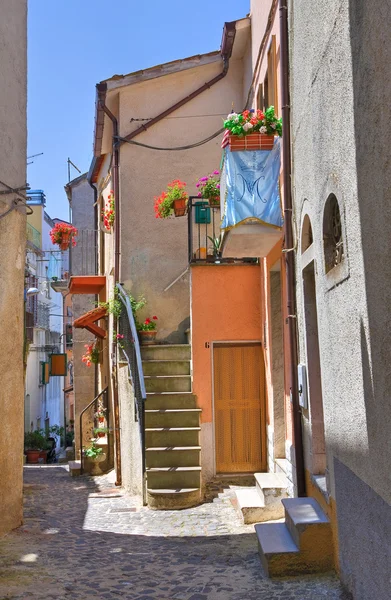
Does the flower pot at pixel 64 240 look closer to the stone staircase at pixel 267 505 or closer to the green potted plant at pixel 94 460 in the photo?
the green potted plant at pixel 94 460

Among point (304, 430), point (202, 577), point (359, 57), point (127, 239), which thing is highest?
point (127, 239)

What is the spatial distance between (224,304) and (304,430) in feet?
13.2

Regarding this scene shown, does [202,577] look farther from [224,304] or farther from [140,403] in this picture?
[224,304]

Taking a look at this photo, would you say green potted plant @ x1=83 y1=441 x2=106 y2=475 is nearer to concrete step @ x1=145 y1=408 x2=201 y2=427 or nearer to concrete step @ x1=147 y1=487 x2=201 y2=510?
concrete step @ x1=145 y1=408 x2=201 y2=427

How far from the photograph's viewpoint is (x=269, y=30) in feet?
29.7

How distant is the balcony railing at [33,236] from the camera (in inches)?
1265

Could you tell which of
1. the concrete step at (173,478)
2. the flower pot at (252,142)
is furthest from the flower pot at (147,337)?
the flower pot at (252,142)

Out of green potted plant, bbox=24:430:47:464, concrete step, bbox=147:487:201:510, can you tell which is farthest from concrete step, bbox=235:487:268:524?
green potted plant, bbox=24:430:47:464

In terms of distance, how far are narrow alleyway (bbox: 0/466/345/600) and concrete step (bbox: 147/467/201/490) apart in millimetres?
380

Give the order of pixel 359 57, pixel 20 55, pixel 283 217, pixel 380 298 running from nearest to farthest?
pixel 380 298, pixel 359 57, pixel 283 217, pixel 20 55

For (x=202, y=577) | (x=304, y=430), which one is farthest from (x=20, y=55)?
(x=202, y=577)

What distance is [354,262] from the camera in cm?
448

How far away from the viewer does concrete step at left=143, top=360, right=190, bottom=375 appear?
11469 millimetres

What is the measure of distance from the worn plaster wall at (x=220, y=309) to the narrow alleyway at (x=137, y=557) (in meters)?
2.19
